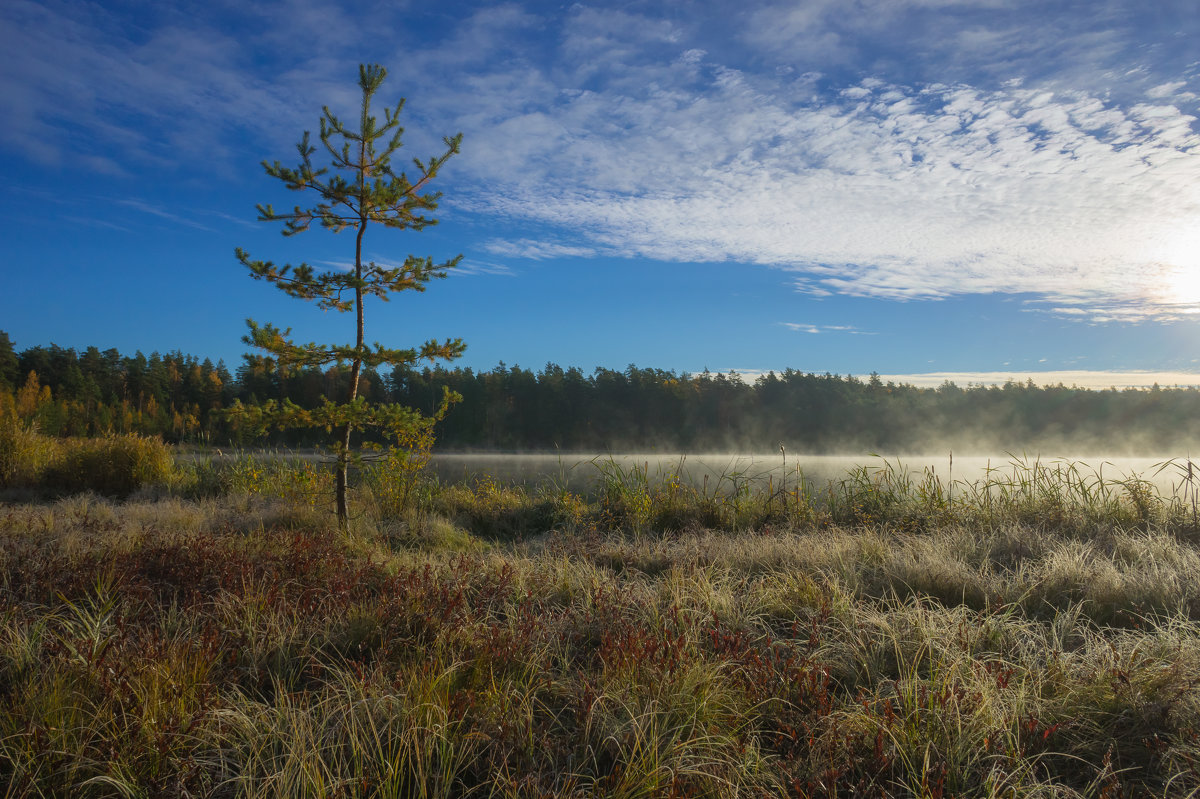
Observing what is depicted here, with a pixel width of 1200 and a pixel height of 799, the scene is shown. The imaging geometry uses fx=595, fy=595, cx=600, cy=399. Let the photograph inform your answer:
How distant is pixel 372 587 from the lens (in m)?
3.97

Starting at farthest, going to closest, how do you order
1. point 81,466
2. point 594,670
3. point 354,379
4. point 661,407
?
point 661,407 < point 81,466 < point 354,379 < point 594,670

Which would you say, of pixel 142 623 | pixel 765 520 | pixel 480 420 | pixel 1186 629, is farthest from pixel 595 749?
pixel 480 420

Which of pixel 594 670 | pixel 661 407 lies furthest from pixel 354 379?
pixel 661 407

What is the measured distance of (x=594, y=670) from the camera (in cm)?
290

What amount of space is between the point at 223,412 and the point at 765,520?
20.4 feet

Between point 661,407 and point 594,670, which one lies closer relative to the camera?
point 594,670

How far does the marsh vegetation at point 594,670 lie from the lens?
80.0 inches

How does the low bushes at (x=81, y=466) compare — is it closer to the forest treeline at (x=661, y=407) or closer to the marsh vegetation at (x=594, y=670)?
the marsh vegetation at (x=594, y=670)

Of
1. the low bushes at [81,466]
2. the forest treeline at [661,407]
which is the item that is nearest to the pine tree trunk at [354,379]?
the low bushes at [81,466]

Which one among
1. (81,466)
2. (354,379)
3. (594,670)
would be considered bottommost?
(594,670)

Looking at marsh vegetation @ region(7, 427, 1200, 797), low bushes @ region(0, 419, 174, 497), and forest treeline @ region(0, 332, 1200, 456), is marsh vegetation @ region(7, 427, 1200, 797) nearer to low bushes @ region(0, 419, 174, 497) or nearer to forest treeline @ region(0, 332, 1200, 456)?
low bushes @ region(0, 419, 174, 497)

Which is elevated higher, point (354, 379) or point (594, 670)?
point (354, 379)

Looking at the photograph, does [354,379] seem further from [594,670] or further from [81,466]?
[81,466]

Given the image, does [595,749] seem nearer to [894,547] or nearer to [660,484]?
[894,547]
